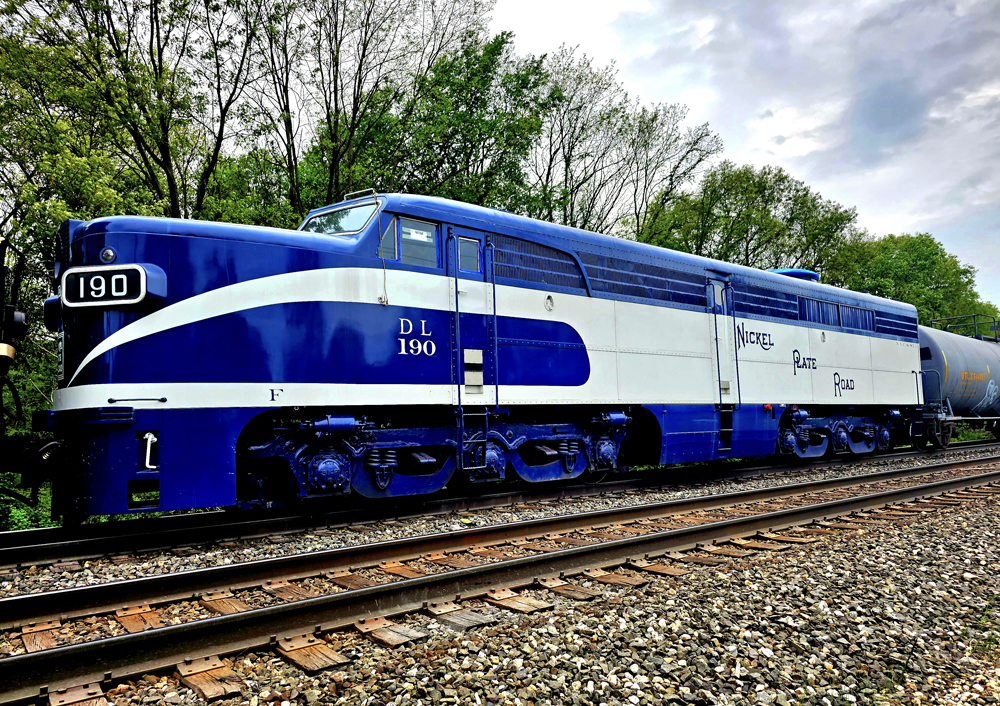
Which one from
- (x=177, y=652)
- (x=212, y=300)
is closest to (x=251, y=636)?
(x=177, y=652)

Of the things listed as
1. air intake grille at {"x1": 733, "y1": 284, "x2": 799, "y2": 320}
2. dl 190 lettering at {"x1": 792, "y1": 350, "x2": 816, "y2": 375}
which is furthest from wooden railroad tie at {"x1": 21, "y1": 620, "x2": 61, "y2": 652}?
dl 190 lettering at {"x1": 792, "y1": 350, "x2": 816, "y2": 375}

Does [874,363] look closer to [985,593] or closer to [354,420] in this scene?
[985,593]

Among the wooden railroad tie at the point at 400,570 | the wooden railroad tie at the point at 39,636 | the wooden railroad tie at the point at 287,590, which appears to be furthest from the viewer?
the wooden railroad tie at the point at 400,570

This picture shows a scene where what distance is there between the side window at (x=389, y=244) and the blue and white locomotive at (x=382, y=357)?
0.02 m

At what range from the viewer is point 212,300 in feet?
20.9

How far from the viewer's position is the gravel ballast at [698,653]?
335 centimetres

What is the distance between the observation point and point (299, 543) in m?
6.40

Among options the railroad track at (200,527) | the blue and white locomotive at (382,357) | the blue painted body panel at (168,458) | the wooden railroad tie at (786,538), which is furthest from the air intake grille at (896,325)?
the blue painted body panel at (168,458)

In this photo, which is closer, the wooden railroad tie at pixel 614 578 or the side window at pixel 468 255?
the wooden railroad tie at pixel 614 578

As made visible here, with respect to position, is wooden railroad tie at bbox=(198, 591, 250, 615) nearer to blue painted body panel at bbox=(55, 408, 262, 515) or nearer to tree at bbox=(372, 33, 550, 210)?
blue painted body panel at bbox=(55, 408, 262, 515)

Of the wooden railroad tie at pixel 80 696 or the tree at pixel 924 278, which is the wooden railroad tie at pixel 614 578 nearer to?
the wooden railroad tie at pixel 80 696

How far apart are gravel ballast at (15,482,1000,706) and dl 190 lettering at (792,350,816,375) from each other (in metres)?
7.70

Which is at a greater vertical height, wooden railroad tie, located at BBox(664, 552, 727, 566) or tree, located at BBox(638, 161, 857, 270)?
tree, located at BBox(638, 161, 857, 270)

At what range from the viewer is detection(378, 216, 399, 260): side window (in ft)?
24.1
